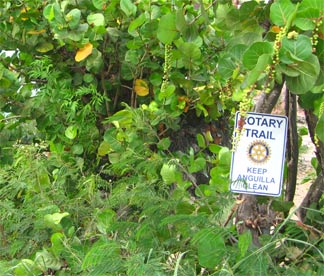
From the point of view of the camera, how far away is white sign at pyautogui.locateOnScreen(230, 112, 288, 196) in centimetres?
196

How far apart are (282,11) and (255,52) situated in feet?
0.39

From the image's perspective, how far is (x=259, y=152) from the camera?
197 centimetres

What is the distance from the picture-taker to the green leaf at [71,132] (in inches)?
114

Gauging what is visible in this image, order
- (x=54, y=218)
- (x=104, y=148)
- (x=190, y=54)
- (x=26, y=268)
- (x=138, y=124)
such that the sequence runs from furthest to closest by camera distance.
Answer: (x=104, y=148)
(x=138, y=124)
(x=190, y=54)
(x=54, y=218)
(x=26, y=268)

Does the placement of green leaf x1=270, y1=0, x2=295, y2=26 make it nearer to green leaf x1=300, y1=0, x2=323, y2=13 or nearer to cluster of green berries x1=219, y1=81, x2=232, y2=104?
green leaf x1=300, y1=0, x2=323, y2=13

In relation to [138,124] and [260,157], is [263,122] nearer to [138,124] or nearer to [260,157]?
[260,157]

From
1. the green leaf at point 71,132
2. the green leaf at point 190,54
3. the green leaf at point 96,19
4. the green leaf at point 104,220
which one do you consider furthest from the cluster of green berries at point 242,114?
the green leaf at point 71,132

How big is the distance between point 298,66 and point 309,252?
23.4 inches

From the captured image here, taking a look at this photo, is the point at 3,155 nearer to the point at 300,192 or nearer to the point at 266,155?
the point at 266,155

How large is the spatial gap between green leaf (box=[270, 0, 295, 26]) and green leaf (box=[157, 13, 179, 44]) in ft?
1.85

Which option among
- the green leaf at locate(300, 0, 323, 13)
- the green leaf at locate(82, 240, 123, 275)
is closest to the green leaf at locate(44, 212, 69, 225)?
the green leaf at locate(82, 240, 123, 275)

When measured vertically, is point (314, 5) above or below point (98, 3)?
below

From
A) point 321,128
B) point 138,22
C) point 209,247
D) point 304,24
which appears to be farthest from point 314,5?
point 138,22

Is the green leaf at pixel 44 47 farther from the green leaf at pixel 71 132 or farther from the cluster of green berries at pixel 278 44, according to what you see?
the cluster of green berries at pixel 278 44
